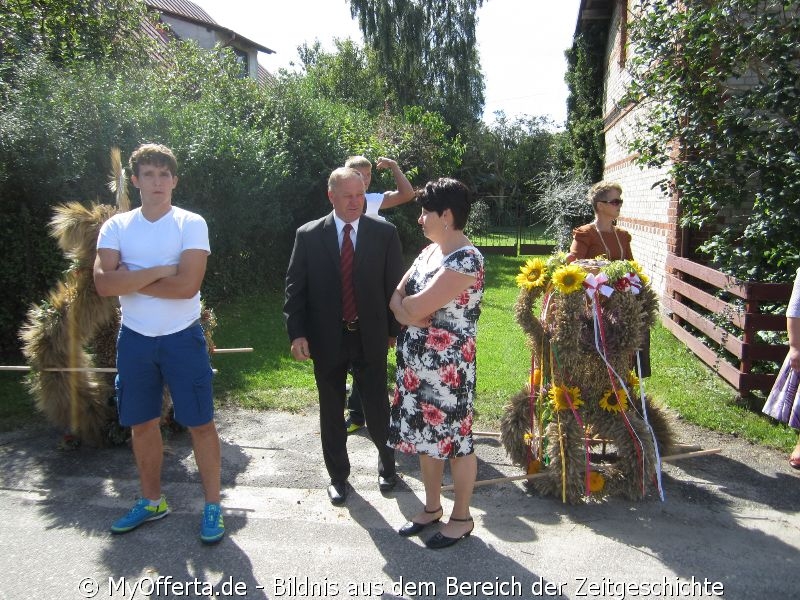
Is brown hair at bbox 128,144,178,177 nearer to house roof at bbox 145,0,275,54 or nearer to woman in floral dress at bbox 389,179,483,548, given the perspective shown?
woman in floral dress at bbox 389,179,483,548

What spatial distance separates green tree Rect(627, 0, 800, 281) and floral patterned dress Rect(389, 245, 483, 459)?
10.6 feet

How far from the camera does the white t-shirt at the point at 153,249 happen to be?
3.24m

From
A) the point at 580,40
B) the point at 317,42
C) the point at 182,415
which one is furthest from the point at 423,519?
the point at 317,42

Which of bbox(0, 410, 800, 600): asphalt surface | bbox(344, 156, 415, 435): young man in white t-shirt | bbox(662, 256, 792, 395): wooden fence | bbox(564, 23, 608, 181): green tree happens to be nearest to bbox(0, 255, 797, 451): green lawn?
bbox(662, 256, 792, 395): wooden fence

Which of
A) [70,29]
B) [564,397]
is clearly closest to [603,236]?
[564,397]

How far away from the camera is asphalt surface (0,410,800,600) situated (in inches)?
116

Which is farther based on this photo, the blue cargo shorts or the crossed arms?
the blue cargo shorts

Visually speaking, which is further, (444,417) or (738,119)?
(738,119)

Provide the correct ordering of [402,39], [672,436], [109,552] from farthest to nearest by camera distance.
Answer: [402,39] → [672,436] → [109,552]

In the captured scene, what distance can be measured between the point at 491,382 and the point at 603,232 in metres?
1.97

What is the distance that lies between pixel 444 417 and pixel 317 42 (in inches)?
1731

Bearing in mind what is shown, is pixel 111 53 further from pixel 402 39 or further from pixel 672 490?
pixel 402 39

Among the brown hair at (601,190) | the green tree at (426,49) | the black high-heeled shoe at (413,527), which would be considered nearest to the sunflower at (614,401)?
the black high-heeled shoe at (413,527)

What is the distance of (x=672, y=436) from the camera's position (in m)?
4.14
